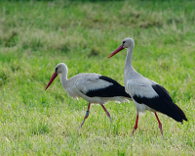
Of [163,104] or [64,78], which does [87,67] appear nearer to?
[64,78]

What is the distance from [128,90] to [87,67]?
4.44 metres

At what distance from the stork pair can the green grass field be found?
287 millimetres

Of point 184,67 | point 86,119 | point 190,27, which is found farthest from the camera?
point 190,27

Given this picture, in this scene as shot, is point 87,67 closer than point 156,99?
No

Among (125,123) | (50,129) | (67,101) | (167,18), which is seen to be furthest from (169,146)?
(167,18)

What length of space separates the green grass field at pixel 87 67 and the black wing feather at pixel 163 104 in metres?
0.28

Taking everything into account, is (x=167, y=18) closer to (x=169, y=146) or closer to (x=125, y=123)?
(x=125, y=123)

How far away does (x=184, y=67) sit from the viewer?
11.5m

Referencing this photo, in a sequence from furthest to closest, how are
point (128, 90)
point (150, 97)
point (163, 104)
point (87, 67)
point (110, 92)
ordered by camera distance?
point (87, 67), point (110, 92), point (128, 90), point (150, 97), point (163, 104)

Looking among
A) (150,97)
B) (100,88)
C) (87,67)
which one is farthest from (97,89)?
(87,67)

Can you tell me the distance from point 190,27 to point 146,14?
1820mm

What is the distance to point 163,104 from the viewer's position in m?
6.73

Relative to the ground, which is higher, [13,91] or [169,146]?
[169,146]

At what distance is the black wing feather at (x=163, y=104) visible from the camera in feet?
21.6
